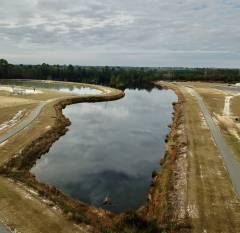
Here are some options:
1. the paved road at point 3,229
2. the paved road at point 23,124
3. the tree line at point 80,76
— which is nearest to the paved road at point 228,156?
the paved road at point 3,229

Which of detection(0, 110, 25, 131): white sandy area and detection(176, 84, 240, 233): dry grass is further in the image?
detection(0, 110, 25, 131): white sandy area

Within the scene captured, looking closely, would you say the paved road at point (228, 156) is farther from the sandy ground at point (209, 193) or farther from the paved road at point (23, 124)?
the paved road at point (23, 124)

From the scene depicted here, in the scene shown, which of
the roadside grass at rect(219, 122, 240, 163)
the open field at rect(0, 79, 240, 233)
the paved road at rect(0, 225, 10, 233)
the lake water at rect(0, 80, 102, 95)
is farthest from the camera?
the lake water at rect(0, 80, 102, 95)

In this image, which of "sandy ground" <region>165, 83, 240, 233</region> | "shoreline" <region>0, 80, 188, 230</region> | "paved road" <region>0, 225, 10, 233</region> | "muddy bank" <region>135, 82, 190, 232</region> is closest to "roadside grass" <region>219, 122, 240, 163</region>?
"sandy ground" <region>165, 83, 240, 233</region>

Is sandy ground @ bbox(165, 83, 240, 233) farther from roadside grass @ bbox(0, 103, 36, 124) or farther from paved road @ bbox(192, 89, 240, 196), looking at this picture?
roadside grass @ bbox(0, 103, 36, 124)

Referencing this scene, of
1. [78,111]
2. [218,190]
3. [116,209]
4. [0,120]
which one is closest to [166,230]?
[116,209]

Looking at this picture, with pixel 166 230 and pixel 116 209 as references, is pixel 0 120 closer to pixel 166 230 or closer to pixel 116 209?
pixel 116 209

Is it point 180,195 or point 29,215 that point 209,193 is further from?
point 29,215

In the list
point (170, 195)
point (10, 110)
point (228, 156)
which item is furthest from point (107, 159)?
point (10, 110)
